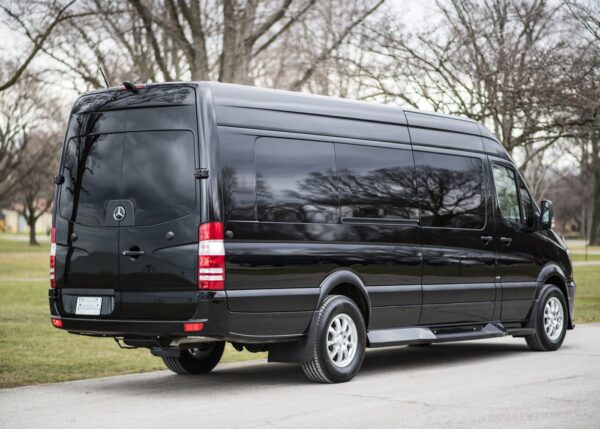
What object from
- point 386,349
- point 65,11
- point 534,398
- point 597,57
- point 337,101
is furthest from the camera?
point 65,11

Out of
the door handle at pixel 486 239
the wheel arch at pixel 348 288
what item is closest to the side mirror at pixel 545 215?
the door handle at pixel 486 239

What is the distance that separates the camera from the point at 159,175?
353 inches

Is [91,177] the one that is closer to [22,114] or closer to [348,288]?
[348,288]

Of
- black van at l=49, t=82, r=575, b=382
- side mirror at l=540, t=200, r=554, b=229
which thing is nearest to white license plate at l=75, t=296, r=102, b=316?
black van at l=49, t=82, r=575, b=382

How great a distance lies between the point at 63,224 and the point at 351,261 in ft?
8.58

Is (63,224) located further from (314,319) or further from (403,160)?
(403,160)

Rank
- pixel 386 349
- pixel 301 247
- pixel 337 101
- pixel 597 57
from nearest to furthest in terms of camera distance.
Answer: pixel 301 247, pixel 337 101, pixel 386 349, pixel 597 57

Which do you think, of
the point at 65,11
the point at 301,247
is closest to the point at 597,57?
the point at 65,11

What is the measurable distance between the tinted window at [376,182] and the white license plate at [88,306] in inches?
93.5

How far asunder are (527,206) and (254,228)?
182 inches

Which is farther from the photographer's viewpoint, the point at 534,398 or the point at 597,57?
the point at 597,57

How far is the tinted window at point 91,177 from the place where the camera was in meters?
9.22

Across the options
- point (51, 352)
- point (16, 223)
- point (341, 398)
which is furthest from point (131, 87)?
point (16, 223)

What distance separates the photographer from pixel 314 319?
372 inches
